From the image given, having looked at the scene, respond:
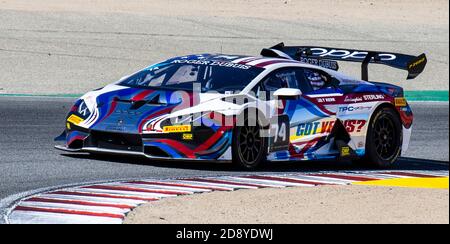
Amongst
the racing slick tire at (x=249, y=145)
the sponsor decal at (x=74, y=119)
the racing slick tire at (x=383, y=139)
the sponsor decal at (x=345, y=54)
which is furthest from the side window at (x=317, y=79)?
the sponsor decal at (x=74, y=119)

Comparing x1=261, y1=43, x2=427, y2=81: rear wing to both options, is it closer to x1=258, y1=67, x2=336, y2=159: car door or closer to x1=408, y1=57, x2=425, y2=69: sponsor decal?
x1=408, y1=57, x2=425, y2=69: sponsor decal

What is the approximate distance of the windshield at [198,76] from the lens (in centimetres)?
1328

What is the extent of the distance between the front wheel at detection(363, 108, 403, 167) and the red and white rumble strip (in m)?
0.67

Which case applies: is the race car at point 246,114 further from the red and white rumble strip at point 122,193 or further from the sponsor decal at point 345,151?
the red and white rumble strip at point 122,193

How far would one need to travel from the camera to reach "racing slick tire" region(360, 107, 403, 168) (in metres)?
14.2

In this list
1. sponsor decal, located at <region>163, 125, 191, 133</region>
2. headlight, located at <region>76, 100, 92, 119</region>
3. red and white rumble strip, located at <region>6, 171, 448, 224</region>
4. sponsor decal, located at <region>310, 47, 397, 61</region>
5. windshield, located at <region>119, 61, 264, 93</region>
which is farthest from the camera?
sponsor decal, located at <region>310, 47, 397, 61</region>

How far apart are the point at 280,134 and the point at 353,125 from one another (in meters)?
1.22

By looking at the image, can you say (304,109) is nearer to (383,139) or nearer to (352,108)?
(352,108)

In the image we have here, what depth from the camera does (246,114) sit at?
12836 mm

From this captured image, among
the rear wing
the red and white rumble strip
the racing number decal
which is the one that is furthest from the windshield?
the rear wing

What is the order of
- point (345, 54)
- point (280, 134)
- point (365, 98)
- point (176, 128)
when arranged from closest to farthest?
point (176, 128), point (280, 134), point (365, 98), point (345, 54)

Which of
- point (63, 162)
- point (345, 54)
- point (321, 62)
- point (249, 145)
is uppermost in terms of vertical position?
point (345, 54)

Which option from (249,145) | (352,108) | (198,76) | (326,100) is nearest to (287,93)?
(249,145)

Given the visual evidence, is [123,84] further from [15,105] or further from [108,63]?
[108,63]
